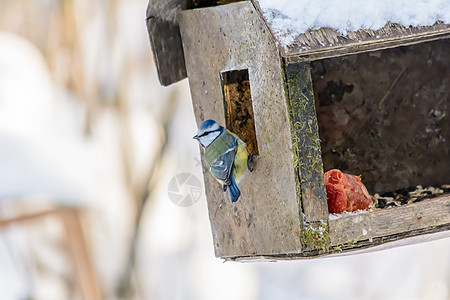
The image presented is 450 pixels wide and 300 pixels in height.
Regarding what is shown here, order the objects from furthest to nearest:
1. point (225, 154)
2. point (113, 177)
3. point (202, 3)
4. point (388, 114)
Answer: point (113, 177), point (388, 114), point (202, 3), point (225, 154)

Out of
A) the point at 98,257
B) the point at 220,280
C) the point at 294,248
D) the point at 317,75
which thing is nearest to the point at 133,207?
the point at 98,257

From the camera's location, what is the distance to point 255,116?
1.88m

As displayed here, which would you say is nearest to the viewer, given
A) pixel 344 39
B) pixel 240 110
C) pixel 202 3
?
pixel 344 39

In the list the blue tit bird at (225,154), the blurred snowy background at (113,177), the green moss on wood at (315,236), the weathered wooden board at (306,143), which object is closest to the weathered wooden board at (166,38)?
the blue tit bird at (225,154)

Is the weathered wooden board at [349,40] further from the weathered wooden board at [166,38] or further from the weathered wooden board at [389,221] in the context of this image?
the weathered wooden board at [166,38]

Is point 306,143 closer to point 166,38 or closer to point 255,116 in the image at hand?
point 255,116

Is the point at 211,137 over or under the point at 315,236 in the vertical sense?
over

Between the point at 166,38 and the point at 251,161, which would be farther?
the point at 166,38

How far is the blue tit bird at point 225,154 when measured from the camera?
1.93m

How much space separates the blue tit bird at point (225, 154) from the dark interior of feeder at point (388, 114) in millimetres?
641

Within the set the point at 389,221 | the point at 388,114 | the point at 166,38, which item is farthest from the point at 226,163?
the point at 388,114

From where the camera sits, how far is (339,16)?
5.63 feet

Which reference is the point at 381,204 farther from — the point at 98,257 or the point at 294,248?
the point at 98,257

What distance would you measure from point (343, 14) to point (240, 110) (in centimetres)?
53
